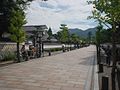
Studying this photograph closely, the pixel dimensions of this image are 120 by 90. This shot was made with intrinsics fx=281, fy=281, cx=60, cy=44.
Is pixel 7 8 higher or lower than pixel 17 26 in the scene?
higher

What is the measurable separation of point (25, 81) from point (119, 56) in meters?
12.9

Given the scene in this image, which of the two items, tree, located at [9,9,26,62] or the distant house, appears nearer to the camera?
tree, located at [9,9,26,62]

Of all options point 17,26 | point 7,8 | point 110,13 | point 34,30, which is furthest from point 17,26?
point 34,30

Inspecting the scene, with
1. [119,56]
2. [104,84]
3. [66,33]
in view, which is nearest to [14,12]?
[119,56]

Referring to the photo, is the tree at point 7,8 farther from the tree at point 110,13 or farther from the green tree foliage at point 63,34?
the green tree foliage at point 63,34

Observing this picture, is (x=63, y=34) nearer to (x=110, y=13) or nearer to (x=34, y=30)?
(x=34, y=30)

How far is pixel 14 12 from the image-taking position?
27.7 metres

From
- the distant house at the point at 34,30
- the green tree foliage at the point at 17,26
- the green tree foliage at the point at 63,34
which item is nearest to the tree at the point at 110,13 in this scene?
the green tree foliage at the point at 17,26

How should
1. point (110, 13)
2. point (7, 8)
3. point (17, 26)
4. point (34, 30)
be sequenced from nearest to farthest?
point (110, 13) < point (17, 26) < point (7, 8) < point (34, 30)

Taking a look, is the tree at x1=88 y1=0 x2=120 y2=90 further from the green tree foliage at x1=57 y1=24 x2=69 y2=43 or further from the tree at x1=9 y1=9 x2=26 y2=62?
the green tree foliage at x1=57 y1=24 x2=69 y2=43

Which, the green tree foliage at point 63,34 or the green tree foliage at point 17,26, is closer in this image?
the green tree foliage at point 17,26

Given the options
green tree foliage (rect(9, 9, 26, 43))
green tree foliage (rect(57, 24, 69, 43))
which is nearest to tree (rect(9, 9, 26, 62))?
green tree foliage (rect(9, 9, 26, 43))

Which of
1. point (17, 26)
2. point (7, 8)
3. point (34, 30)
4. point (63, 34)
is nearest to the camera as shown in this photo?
point (17, 26)

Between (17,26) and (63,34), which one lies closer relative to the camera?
(17,26)
